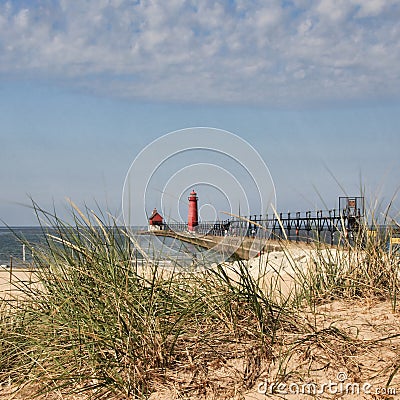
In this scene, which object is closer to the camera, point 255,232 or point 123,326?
point 123,326

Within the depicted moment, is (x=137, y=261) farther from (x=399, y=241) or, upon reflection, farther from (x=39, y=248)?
(x=399, y=241)

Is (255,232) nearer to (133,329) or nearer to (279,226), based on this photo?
(279,226)

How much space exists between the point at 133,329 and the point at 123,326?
2.1 inches

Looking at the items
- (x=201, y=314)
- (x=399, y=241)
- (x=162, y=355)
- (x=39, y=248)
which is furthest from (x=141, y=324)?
(x=399, y=241)

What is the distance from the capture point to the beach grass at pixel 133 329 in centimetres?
265

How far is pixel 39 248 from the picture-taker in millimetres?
3629

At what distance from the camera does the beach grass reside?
265 cm

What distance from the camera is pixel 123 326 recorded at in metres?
2.73

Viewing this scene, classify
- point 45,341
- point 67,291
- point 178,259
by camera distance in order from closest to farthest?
point 45,341 < point 67,291 < point 178,259

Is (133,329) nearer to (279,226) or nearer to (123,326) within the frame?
(123,326)

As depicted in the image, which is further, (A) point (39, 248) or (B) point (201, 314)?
(A) point (39, 248)

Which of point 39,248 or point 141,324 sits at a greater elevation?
point 39,248

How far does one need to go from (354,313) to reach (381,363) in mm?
746

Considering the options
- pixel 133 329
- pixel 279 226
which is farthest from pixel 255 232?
pixel 133 329
